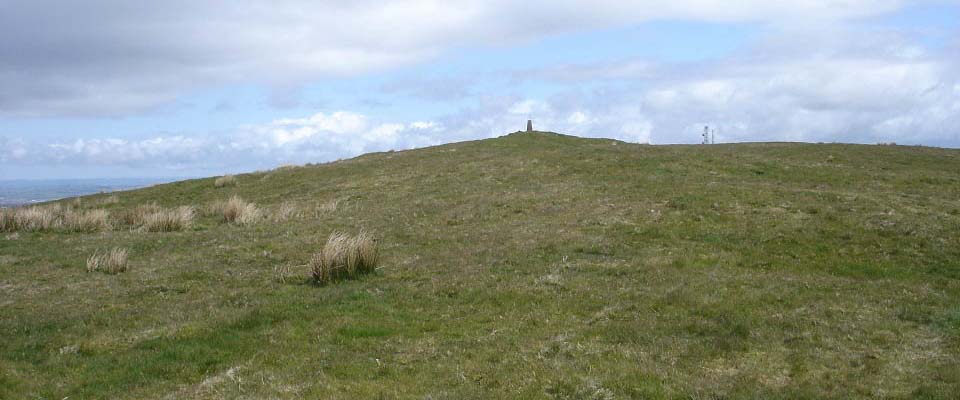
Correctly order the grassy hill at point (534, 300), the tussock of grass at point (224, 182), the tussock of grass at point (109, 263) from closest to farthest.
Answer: the grassy hill at point (534, 300), the tussock of grass at point (109, 263), the tussock of grass at point (224, 182)

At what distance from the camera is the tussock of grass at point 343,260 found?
16234 mm

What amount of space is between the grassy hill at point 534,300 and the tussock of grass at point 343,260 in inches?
17.4

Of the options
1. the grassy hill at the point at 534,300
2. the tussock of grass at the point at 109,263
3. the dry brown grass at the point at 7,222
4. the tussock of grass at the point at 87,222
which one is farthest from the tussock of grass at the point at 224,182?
the tussock of grass at the point at 109,263

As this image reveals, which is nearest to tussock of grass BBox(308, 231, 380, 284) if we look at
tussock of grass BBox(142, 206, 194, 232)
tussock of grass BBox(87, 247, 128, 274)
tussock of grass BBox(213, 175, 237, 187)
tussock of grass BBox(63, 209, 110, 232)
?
tussock of grass BBox(87, 247, 128, 274)

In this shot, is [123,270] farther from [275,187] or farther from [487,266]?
[275,187]

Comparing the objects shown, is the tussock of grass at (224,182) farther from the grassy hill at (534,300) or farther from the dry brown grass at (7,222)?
the grassy hill at (534,300)

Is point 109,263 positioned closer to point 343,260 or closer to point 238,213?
point 343,260

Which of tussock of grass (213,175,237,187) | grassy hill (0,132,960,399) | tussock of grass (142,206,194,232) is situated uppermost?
tussock of grass (213,175,237,187)

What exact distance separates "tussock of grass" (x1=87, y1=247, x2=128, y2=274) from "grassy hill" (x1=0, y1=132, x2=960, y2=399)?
0.28 meters

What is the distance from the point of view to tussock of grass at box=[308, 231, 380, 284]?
53.3 ft

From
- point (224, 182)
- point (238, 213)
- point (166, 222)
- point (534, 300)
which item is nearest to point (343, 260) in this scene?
point (534, 300)

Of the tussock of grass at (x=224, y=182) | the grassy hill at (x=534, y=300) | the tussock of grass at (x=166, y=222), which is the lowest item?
the grassy hill at (x=534, y=300)

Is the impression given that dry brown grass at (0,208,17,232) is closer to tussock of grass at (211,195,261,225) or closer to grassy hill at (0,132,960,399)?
grassy hill at (0,132,960,399)

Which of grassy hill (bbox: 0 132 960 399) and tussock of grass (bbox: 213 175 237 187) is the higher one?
tussock of grass (bbox: 213 175 237 187)
